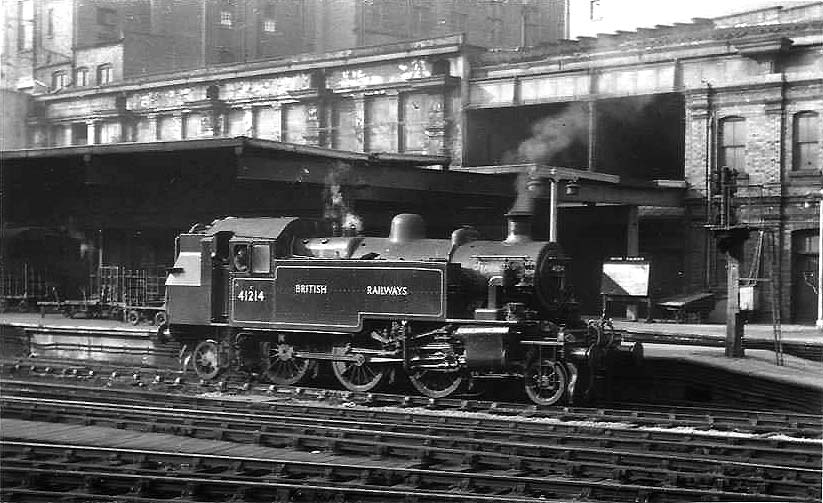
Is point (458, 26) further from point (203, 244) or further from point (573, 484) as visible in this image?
point (573, 484)

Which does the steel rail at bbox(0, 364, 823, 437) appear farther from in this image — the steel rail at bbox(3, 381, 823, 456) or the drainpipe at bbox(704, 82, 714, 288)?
the drainpipe at bbox(704, 82, 714, 288)

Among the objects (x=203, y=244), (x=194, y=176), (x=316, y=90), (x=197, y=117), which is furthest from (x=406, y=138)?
(x=203, y=244)

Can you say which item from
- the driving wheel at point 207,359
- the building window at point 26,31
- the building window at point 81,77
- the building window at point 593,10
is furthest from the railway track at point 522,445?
the building window at point 81,77

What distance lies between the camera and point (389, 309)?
1609 centimetres

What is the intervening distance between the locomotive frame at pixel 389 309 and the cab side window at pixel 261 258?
0.05ft

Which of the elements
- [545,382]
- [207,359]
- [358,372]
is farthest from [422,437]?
[207,359]

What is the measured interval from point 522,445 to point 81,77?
3995 cm

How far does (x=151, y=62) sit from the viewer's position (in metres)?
45.8

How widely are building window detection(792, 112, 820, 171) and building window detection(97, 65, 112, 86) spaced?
2922 centimetres

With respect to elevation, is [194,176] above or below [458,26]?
below

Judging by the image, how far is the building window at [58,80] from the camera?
156 feet

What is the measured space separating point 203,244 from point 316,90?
68.6 feet

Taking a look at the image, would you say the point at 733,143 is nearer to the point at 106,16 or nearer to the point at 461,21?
the point at 461,21

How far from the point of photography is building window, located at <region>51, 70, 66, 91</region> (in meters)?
47.6
